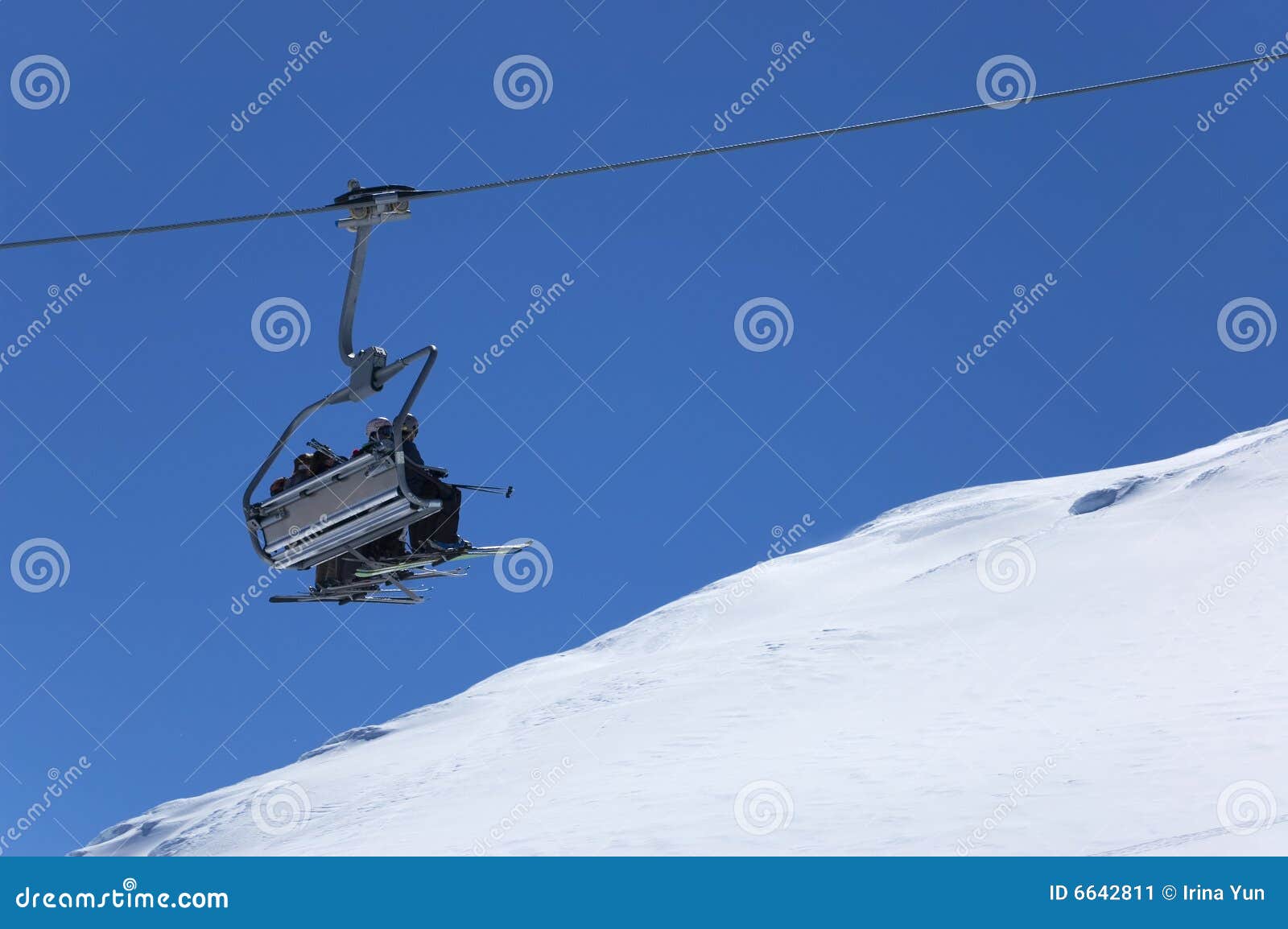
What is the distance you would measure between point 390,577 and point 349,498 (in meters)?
1.15

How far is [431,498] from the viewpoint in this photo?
44.2ft

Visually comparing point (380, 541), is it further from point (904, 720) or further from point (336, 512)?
point (904, 720)

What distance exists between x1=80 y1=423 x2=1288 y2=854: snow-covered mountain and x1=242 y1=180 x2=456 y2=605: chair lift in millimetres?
15770

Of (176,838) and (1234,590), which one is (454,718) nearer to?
(176,838)

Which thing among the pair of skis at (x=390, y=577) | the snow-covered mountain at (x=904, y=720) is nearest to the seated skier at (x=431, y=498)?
the pair of skis at (x=390, y=577)

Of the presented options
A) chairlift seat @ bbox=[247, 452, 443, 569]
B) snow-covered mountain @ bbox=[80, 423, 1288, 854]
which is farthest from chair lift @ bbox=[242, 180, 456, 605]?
snow-covered mountain @ bbox=[80, 423, 1288, 854]

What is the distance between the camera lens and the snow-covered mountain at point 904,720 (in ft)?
124

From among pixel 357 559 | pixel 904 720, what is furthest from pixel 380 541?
pixel 904 720

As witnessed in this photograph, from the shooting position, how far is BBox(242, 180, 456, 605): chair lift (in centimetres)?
1341

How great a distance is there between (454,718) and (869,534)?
154 ft

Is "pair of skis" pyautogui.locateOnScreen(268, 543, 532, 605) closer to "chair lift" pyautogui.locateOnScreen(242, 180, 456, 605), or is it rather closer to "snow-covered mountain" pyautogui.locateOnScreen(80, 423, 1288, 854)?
"chair lift" pyautogui.locateOnScreen(242, 180, 456, 605)

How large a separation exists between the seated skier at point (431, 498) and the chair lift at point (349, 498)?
0.31 feet

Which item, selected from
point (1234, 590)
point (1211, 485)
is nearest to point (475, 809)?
point (1234, 590)

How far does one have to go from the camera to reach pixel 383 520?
13.5 meters
